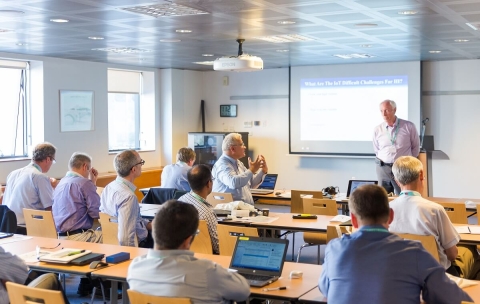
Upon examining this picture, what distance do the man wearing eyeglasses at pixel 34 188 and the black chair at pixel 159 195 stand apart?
1.44m

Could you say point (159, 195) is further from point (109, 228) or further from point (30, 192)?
point (109, 228)

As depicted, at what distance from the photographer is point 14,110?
34.5 feet

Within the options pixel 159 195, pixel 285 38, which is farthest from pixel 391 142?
pixel 159 195

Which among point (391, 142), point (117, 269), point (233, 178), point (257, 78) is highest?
point (257, 78)

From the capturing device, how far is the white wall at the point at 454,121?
37.4 feet

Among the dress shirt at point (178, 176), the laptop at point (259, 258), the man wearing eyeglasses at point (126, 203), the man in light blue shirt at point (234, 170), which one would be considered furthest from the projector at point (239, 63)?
the laptop at point (259, 258)

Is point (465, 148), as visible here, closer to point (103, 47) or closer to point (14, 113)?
point (103, 47)

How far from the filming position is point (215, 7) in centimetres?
604

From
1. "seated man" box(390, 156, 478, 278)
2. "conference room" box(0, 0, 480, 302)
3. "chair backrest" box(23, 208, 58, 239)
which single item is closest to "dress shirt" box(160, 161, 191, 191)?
"conference room" box(0, 0, 480, 302)

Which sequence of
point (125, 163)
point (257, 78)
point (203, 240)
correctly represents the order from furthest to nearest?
point (257, 78) < point (125, 163) < point (203, 240)

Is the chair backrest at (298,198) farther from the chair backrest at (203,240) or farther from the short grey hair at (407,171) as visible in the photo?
the short grey hair at (407,171)

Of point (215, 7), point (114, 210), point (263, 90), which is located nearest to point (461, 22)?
point (215, 7)

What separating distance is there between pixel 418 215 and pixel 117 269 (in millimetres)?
1987

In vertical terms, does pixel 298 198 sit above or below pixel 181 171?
below
